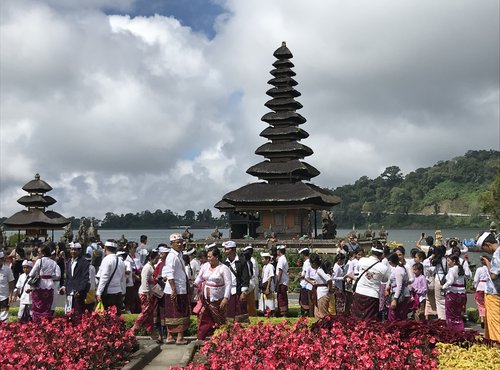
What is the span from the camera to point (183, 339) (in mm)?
11164

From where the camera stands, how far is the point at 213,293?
35.6ft

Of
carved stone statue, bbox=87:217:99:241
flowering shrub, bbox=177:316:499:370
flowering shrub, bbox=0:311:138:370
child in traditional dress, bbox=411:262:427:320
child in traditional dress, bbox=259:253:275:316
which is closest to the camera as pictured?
flowering shrub, bbox=177:316:499:370

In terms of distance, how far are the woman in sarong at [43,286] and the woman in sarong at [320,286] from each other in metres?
5.85

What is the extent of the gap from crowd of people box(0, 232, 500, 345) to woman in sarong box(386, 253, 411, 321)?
0.07 ft

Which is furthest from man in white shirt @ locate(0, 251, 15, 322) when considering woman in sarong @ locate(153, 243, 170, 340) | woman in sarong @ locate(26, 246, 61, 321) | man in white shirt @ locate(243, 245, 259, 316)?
man in white shirt @ locate(243, 245, 259, 316)

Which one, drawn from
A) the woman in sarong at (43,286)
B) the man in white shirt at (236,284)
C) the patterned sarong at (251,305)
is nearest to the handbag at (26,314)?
the woman in sarong at (43,286)

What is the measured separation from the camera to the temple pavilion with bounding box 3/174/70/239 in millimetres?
44938

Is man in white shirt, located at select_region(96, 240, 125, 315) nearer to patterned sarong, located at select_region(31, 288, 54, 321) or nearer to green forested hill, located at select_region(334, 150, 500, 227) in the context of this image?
patterned sarong, located at select_region(31, 288, 54, 321)

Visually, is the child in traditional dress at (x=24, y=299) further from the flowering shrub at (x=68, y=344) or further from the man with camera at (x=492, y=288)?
the man with camera at (x=492, y=288)

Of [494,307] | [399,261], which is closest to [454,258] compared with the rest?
[399,261]

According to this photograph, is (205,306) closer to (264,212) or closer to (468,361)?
(468,361)

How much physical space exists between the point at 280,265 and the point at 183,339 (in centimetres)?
420

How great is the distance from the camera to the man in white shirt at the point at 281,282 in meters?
14.6

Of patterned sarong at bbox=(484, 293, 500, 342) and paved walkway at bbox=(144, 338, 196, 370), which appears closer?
patterned sarong at bbox=(484, 293, 500, 342)
